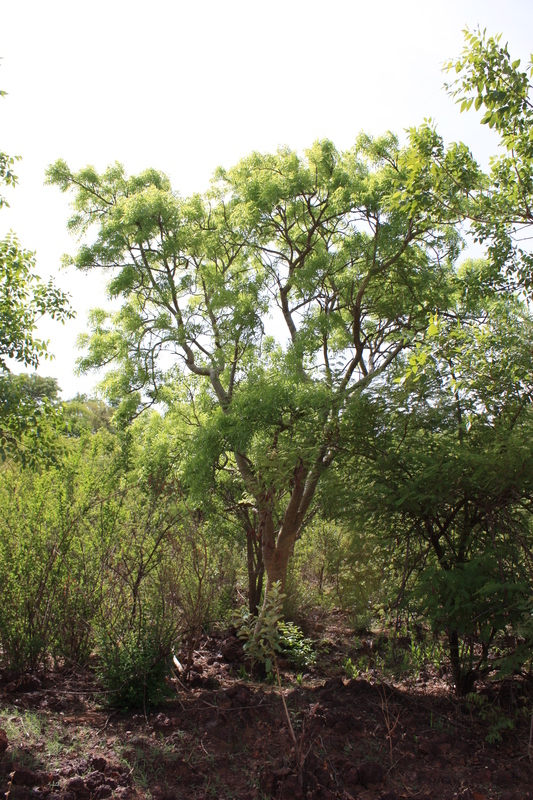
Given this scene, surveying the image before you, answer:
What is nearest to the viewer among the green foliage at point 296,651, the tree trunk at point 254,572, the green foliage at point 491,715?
the green foliage at point 491,715

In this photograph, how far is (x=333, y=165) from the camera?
27.8 feet

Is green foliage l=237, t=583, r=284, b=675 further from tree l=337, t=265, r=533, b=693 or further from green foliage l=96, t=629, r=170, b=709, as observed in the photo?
tree l=337, t=265, r=533, b=693

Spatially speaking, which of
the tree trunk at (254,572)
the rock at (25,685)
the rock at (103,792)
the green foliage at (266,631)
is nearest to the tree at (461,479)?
the green foliage at (266,631)

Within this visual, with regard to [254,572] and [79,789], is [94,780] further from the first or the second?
[254,572]

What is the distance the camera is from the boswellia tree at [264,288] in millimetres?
7227

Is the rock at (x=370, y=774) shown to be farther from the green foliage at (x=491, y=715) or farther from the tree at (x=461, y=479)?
the tree at (x=461, y=479)

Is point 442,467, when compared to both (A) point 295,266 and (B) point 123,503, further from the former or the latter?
(A) point 295,266

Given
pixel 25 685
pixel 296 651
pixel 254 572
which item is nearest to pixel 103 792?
pixel 25 685

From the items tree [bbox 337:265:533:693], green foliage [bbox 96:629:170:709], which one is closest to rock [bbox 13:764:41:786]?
green foliage [bbox 96:629:170:709]

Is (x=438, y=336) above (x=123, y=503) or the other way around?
above

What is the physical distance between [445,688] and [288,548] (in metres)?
2.67

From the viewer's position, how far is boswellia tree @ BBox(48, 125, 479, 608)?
7.23 meters

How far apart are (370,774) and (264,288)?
6.70 meters

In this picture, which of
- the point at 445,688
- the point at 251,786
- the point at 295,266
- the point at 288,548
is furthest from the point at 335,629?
the point at 251,786
